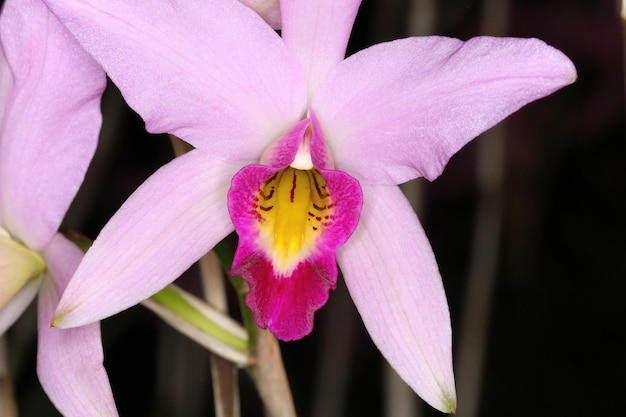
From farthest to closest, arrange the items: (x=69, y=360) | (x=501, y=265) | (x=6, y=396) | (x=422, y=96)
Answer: (x=501, y=265) → (x=6, y=396) → (x=69, y=360) → (x=422, y=96)

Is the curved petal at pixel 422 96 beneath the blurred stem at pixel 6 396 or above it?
above

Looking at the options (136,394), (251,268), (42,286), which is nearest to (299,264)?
(251,268)

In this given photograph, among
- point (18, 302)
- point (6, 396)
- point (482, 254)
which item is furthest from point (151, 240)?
point (482, 254)

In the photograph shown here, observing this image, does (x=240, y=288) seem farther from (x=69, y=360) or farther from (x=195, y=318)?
(x=69, y=360)

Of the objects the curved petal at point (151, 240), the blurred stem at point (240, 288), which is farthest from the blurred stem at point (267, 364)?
the curved petal at point (151, 240)

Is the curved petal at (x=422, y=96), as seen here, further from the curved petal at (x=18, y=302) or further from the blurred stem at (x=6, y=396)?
the blurred stem at (x=6, y=396)

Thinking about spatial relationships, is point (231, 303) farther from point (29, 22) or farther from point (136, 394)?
point (29, 22)
